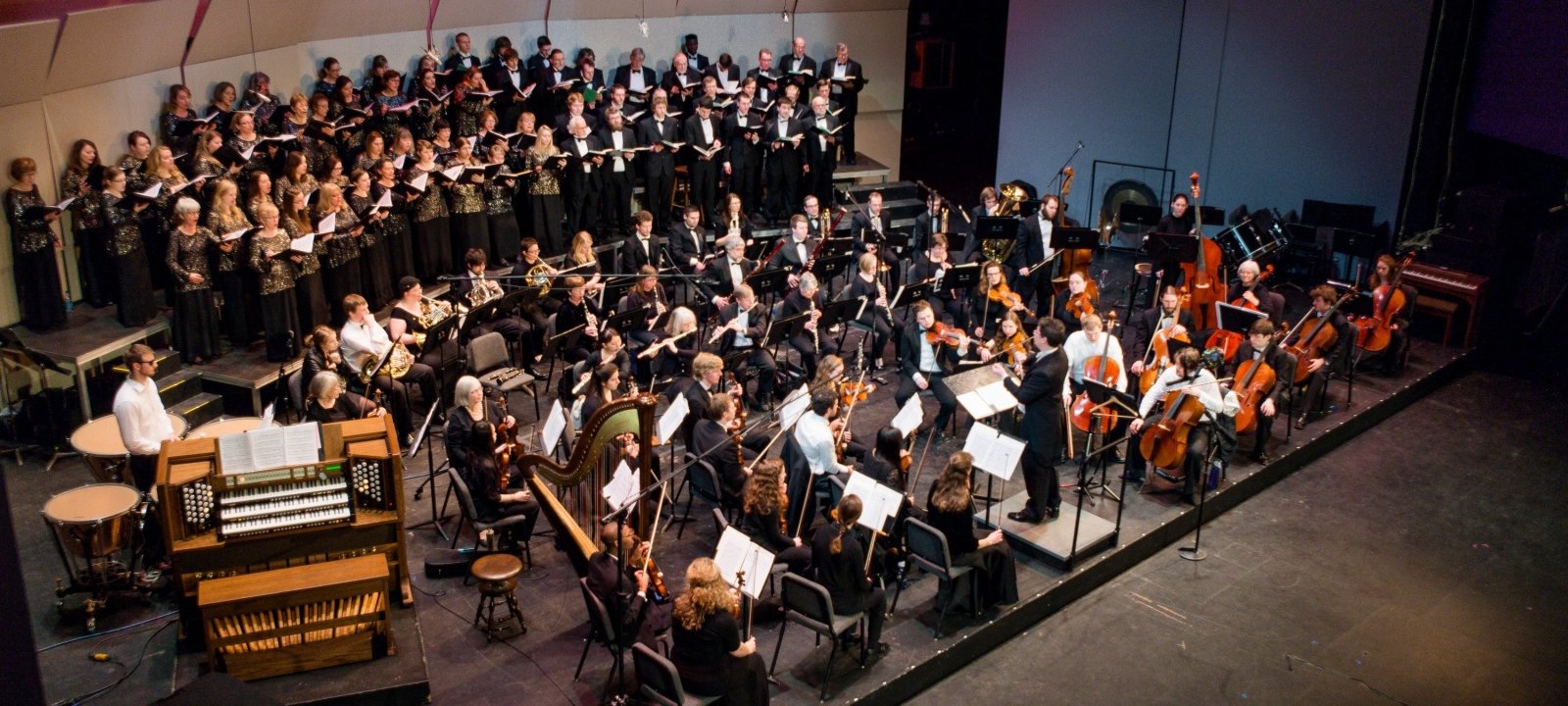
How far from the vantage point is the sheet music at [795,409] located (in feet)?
25.5

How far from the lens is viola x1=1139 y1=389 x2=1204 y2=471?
28.7 ft

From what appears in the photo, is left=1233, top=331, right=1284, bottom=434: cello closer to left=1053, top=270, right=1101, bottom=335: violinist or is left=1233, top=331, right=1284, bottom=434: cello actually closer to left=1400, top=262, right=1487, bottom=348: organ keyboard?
left=1053, top=270, right=1101, bottom=335: violinist

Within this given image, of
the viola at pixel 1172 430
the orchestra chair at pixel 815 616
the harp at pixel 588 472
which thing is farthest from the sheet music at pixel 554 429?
the viola at pixel 1172 430

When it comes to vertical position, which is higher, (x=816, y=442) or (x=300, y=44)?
(x=300, y=44)

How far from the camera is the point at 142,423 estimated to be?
7.84m

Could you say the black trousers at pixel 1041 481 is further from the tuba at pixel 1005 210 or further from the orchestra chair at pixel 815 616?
the tuba at pixel 1005 210

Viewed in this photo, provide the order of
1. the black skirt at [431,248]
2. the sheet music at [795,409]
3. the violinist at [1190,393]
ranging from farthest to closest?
1. the black skirt at [431,248]
2. the violinist at [1190,393]
3. the sheet music at [795,409]

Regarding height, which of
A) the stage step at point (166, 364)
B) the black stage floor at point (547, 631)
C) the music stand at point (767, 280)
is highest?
the music stand at point (767, 280)

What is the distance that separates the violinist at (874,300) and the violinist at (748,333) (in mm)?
885

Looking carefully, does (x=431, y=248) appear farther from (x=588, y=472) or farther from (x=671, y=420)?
(x=588, y=472)

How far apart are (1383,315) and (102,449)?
10.4 m

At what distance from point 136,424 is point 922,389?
18.0 feet

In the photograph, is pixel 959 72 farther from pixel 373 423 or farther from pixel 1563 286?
pixel 373 423

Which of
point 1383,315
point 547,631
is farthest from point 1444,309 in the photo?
point 547,631
